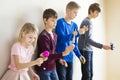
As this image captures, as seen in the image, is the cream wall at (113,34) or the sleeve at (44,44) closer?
the sleeve at (44,44)

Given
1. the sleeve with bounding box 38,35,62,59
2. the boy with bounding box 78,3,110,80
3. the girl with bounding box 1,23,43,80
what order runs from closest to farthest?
1. the girl with bounding box 1,23,43,80
2. the sleeve with bounding box 38,35,62,59
3. the boy with bounding box 78,3,110,80

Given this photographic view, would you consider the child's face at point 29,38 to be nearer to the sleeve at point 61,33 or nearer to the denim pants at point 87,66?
the sleeve at point 61,33

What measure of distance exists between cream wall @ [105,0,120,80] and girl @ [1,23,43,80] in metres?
1.77

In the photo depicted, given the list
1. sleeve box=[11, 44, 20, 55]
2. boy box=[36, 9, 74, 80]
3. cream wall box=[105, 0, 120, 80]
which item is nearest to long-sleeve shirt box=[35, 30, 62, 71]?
boy box=[36, 9, 74, 80]

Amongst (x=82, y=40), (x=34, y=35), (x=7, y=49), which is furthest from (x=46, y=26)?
(x=82, y=40)

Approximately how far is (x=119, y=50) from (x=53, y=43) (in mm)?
1519

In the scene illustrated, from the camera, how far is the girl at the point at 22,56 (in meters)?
1.68

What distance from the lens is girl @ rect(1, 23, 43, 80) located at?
1681mm

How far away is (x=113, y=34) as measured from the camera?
3285 millimetres

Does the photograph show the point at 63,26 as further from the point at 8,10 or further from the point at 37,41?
the point at 8,10

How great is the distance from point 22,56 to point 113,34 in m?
1.86

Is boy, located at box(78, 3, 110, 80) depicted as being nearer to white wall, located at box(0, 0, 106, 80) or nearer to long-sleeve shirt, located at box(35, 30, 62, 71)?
white wall, located at box(0, 0, 106, 80)

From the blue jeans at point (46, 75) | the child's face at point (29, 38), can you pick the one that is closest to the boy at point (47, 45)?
the blue jeans at point (46, 75)

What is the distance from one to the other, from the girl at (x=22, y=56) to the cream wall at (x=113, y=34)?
1765 millimetres
